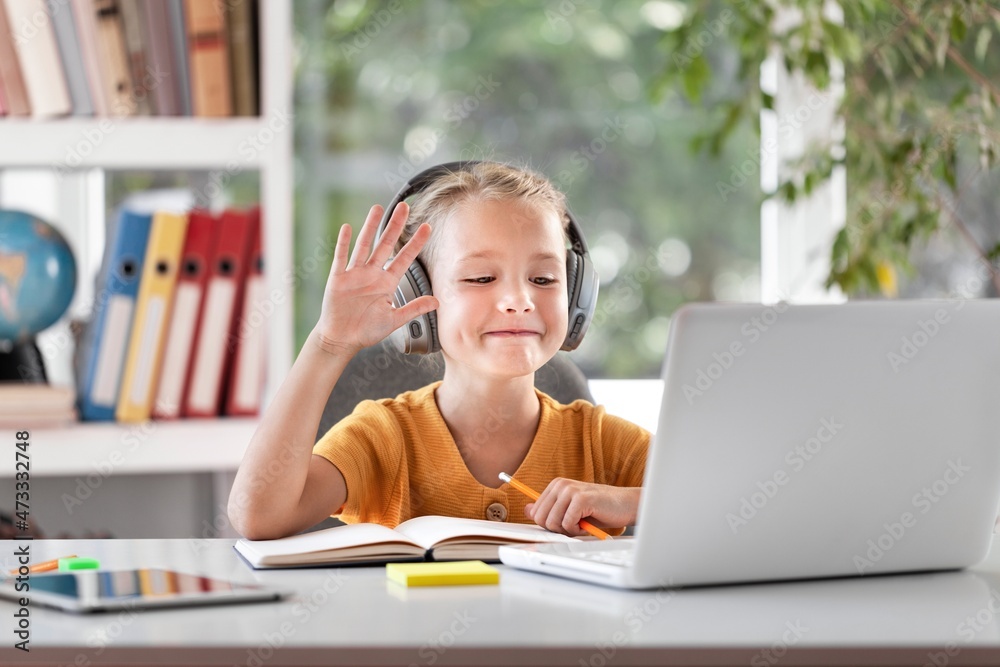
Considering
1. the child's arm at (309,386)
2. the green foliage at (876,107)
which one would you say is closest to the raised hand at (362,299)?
the child's arm at (309,386)

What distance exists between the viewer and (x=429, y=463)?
1.26 m

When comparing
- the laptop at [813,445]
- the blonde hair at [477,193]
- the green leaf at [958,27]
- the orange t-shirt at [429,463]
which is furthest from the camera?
the green leaf at [958,27]

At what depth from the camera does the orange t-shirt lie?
1218mm

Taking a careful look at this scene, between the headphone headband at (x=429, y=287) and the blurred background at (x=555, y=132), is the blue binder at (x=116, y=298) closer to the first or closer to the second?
the headphone headband at (x=429, y=287)

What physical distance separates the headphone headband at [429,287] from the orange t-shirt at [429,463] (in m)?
0.09

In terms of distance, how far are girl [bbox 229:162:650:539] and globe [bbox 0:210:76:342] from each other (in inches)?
32.2

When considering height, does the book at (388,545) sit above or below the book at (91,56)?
below

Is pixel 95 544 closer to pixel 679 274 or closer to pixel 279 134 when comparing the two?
pixel 279 134

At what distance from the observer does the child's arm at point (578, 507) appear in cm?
107

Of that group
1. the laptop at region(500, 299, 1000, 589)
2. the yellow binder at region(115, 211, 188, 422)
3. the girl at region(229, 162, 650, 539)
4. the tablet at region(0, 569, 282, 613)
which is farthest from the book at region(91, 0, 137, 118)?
the laptop at region(500, 299, 1000, 589)

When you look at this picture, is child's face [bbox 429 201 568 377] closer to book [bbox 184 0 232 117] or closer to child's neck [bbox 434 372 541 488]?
child's neck [bbox 434 372 541 488]

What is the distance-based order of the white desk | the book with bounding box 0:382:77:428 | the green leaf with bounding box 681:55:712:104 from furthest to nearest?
the green leaf with bounding box 681:55:712:104
the book with bounding box 0:382:77:428
the white desk

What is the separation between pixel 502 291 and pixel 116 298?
0.90 m

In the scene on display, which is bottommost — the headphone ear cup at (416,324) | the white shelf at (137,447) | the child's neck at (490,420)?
the white shelf at (137,447)
